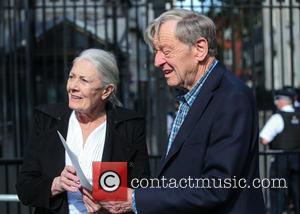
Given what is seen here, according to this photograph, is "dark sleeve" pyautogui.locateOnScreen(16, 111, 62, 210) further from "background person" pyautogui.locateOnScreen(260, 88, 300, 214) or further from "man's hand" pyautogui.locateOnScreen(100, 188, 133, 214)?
"background person" pyautogui.locateOnScreen(260, 88, 300, 214)

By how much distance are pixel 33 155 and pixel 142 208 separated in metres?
0.86

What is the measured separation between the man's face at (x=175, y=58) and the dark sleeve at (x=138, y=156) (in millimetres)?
697

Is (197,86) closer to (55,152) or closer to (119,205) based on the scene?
(119,205)

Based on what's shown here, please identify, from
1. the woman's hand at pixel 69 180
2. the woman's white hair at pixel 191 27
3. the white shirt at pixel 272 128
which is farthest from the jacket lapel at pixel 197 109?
the white shirt at pixel 272 128

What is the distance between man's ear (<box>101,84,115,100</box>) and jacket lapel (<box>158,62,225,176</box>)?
74cm

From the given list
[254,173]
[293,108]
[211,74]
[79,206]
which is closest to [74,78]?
[79,206]

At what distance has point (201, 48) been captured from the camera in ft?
7.20

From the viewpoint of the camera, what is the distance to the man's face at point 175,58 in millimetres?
2191

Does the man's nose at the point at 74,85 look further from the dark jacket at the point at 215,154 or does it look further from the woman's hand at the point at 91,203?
the dark jacket at the point at 215,154

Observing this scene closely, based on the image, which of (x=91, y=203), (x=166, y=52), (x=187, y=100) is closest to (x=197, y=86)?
(x=187, y=100)

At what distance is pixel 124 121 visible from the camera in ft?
9.55

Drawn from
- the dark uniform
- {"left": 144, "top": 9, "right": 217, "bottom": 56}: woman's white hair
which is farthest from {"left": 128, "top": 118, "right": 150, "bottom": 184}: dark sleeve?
the dark uniform

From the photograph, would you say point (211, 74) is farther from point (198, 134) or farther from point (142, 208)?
point (142, 208)

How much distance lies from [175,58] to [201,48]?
4.0 inches
